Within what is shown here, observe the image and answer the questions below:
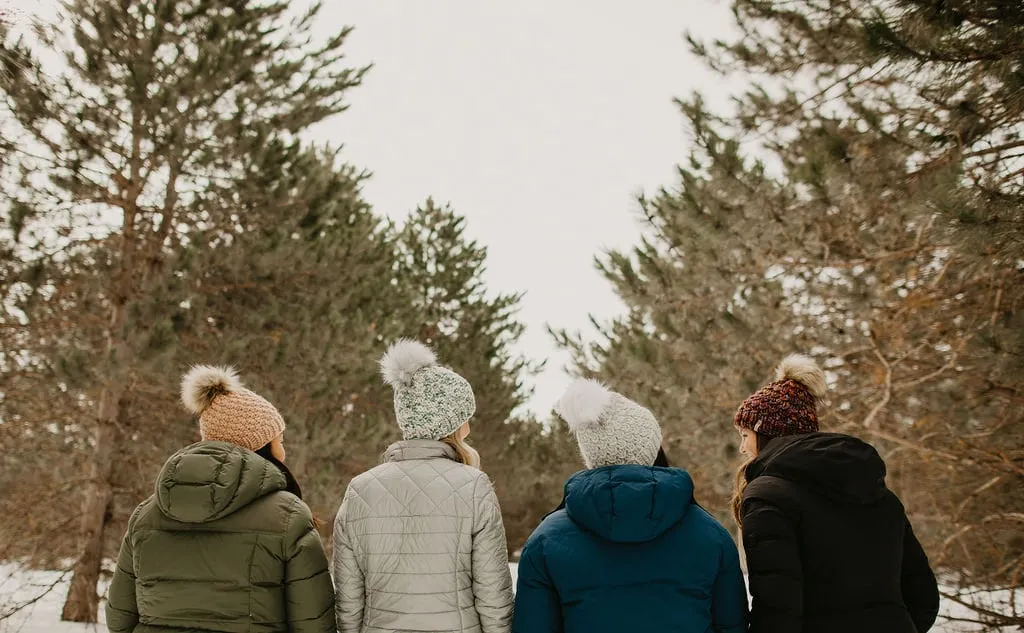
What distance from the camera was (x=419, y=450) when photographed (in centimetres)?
263

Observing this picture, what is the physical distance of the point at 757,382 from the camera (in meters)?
9.17

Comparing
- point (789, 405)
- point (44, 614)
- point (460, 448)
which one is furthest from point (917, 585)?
point (44, 614)

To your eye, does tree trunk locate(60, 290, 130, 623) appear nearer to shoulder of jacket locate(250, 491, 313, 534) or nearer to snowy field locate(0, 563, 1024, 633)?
snowy field locate(0, 563, 1024, 633)

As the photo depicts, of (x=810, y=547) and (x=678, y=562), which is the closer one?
(x=678, y=562)

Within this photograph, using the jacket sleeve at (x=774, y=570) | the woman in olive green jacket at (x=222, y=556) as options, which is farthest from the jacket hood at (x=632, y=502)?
the woman in olive green jacket at (x=222, y=556)

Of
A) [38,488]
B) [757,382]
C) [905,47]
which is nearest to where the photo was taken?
[905,47]

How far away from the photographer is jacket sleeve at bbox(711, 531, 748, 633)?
2.30 m

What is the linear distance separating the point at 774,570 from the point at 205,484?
67.7 inches

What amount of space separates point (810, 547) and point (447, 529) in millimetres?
1121

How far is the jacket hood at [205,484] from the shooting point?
237 cm

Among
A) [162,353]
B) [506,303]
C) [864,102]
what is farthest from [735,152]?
[506,303]

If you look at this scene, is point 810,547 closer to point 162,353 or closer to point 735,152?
point 735,152

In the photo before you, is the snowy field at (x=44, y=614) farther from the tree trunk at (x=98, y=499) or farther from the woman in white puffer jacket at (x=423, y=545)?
the woman in white puffer jacket at (x=423, y=545)

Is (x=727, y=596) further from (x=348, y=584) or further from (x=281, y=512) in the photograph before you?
(x=281, y=512)
